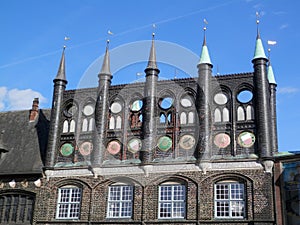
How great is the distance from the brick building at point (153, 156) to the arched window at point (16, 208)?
65 mm

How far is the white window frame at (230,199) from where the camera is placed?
25406mm

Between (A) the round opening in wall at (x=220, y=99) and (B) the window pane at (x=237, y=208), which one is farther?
(A) the round opening in wall at (x=220, y=99)

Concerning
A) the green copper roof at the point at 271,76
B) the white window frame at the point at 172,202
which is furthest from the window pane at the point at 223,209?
the green copper roof at the point at 271,76

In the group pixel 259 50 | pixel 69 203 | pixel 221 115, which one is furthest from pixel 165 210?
pixel 259 50

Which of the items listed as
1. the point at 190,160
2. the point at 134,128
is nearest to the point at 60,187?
the point at 134,128

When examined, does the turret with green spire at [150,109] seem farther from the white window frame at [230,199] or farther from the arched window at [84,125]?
the white window frame at [230,199]

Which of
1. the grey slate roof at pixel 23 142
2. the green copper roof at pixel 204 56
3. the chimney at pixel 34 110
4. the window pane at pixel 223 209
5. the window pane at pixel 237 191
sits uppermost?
the green copper roof at pixel 204 56

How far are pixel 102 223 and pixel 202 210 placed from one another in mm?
6075

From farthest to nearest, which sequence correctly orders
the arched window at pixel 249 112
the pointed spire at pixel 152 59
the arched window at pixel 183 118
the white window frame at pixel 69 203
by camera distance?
the pointed spire at pixel 152 59, the white window frame at pixel 69 203, the arched window at pixel 183 118, the arched window at pixel 249 112

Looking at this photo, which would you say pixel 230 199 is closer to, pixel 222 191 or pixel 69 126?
pixel 222 191

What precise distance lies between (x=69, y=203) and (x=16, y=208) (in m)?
3.93

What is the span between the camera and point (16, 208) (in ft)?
99.1

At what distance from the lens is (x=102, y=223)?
1086 inches

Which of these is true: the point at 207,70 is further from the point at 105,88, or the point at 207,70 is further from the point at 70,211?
the point at 70,211
